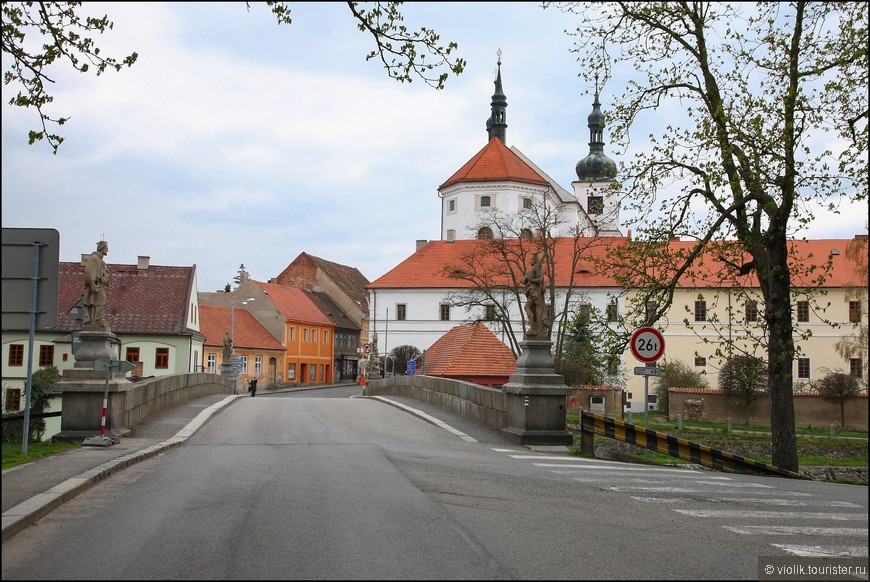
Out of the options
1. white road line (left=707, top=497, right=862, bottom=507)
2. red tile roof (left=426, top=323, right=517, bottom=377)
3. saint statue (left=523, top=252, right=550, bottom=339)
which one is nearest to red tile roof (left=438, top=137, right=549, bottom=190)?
red tile roof (left=426, top=323, right=517, bottom=377)

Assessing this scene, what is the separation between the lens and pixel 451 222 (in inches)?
3450

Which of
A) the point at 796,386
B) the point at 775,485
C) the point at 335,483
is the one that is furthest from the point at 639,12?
the point at 796,386

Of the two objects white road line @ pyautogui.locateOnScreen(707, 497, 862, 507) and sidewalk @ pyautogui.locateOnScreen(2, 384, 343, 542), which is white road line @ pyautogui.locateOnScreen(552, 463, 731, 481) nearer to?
white road line @ pyautogui.locateOnScreen(707, 497, 862, 507)

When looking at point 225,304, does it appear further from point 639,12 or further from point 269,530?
point 269,530

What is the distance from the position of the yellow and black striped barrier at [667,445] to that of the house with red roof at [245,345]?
5595cm

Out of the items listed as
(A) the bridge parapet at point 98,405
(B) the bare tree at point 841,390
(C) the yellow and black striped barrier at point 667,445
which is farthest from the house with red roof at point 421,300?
(C) the yellow and black striped barrier at point 667,445

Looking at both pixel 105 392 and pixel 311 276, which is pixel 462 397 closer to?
pixel 105 392

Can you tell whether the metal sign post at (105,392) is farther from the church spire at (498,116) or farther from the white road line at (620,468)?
the church spire at (498,116)

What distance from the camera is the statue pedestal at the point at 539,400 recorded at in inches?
664

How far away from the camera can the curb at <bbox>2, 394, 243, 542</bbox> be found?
24.4 feet

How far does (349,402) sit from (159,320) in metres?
32.6

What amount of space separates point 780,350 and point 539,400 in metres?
5.19

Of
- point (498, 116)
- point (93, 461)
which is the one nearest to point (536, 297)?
point (93, 461)

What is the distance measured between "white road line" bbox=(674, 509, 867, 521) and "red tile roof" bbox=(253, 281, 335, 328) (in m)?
69.6
